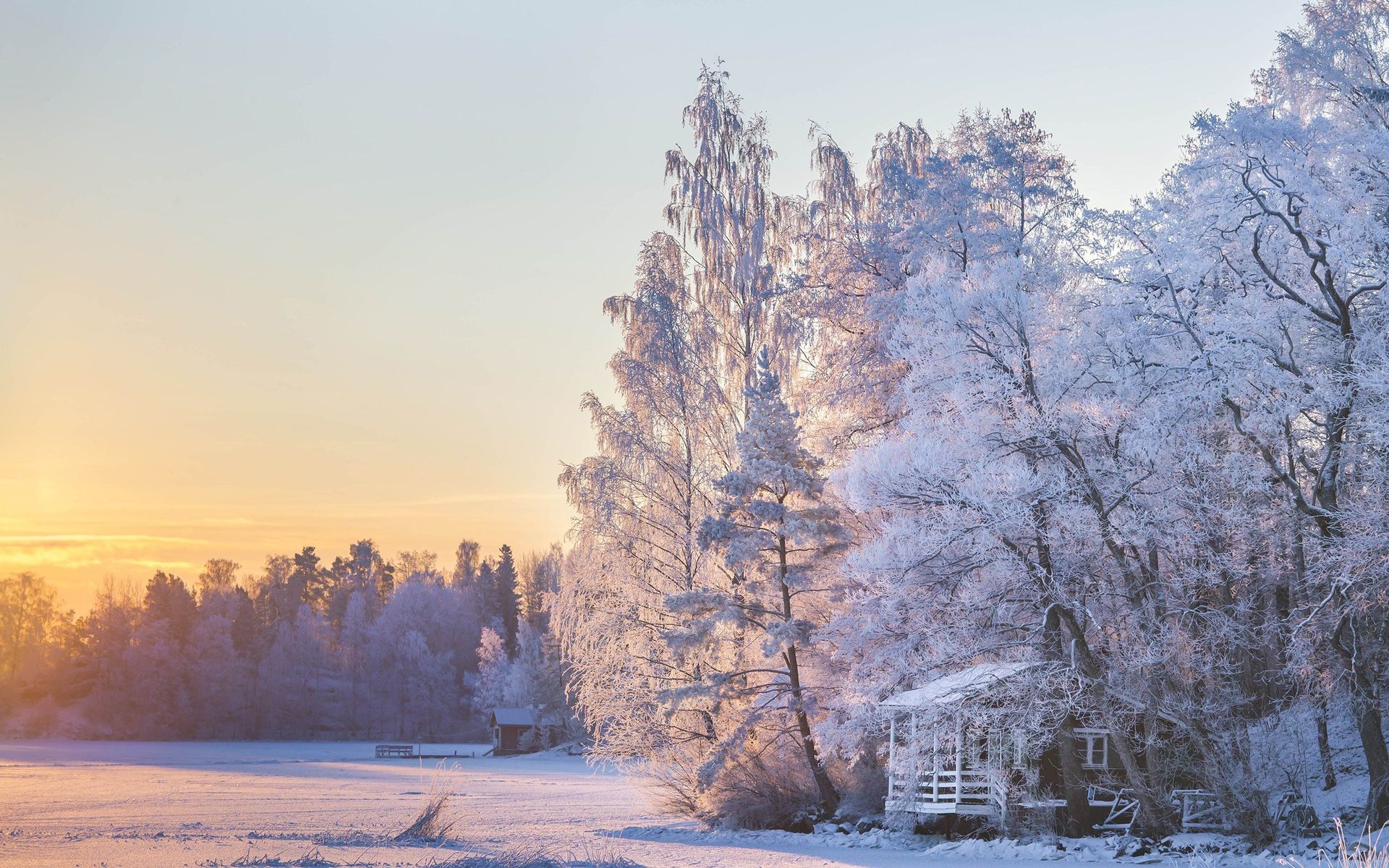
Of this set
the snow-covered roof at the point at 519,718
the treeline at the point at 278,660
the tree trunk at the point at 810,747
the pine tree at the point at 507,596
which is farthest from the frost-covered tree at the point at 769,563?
the pine tree at the point at 507,596

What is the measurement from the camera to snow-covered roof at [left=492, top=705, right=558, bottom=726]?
7662 centimetres

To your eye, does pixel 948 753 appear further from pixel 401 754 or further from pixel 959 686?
pixel 401 754

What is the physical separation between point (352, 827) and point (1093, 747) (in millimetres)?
13751

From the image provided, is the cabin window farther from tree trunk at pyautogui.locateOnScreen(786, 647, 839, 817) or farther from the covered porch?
tree trunk at pyautogui.locateOnScreen(786, 647, 839, 817)

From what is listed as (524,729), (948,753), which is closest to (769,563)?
(948,753)

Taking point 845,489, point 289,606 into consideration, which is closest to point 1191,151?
point 845,489

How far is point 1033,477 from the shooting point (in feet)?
59.5

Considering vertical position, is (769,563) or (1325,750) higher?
(769,563)

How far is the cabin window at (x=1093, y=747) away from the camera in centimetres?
1984

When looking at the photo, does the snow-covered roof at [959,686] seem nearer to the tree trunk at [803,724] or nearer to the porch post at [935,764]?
the porch post at [935,764]

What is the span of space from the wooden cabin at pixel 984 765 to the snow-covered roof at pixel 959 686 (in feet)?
0.06

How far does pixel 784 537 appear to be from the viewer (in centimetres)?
2303

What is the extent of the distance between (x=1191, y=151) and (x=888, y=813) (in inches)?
528

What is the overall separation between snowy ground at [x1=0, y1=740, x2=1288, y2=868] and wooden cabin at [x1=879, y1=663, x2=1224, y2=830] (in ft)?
3.26
